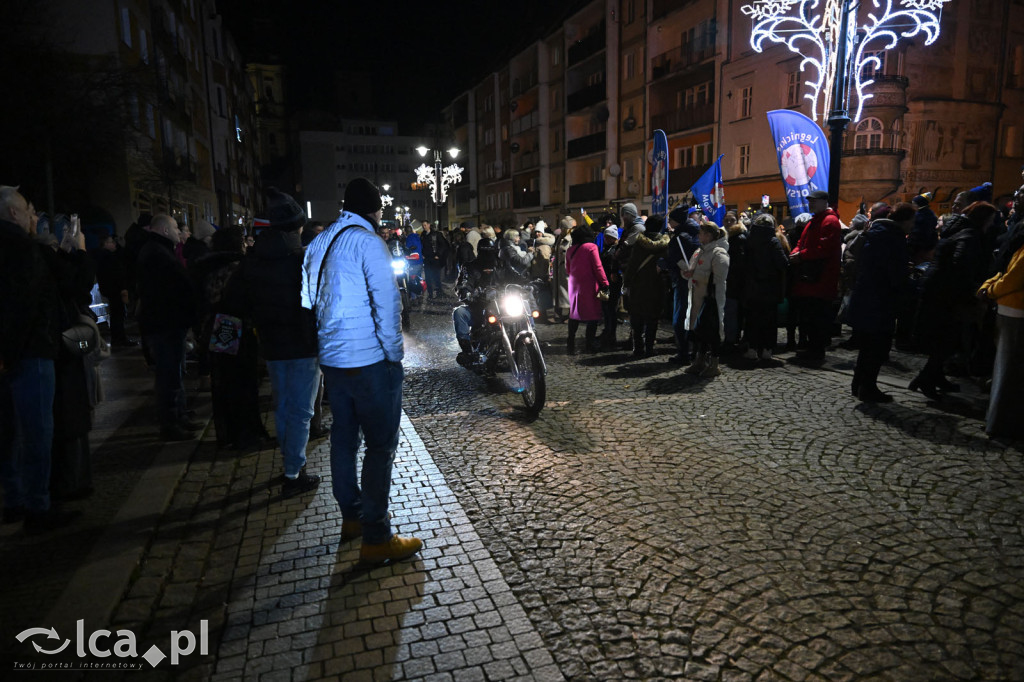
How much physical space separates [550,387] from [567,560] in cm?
414

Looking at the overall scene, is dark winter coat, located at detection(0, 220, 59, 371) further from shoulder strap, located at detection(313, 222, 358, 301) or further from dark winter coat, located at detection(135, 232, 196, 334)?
dark winter coat, located at detection(135, 232, 196, 334)

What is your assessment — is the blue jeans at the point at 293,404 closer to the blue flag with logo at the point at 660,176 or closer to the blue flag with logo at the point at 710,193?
the blue flag with logo at the point at 710,193

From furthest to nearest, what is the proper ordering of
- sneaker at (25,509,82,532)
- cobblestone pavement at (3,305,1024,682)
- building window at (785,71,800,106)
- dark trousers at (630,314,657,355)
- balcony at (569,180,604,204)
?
balcony at (569,180,604,204)
building window at (785,71,800,106)
dark trousers at (630,314,657,355)
sneaker at (25,509,82,532)
cobblestone pavement at (3,305,1024,682)

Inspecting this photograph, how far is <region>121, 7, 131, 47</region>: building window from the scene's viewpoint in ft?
70.3

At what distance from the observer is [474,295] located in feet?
27.5

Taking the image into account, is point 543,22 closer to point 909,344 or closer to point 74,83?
point 74,83

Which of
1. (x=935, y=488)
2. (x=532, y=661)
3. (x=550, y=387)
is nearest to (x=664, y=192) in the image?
(x=550, y=387)

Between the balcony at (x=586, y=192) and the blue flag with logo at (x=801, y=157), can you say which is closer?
the blue flag with logo at (x=801, y=157)

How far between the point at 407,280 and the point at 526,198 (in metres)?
36.2

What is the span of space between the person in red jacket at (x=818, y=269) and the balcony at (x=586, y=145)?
102ft

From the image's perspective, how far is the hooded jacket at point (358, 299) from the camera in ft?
11.3

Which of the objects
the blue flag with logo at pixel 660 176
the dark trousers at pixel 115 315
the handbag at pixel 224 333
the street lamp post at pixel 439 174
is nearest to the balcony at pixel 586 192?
the street lamp post at pixel 439 174

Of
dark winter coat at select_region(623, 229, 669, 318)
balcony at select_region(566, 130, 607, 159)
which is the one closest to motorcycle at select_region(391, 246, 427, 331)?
dark winter coat at select_region(623, 229, 669, 318)

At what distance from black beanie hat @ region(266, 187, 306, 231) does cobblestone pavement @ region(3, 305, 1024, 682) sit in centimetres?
196
